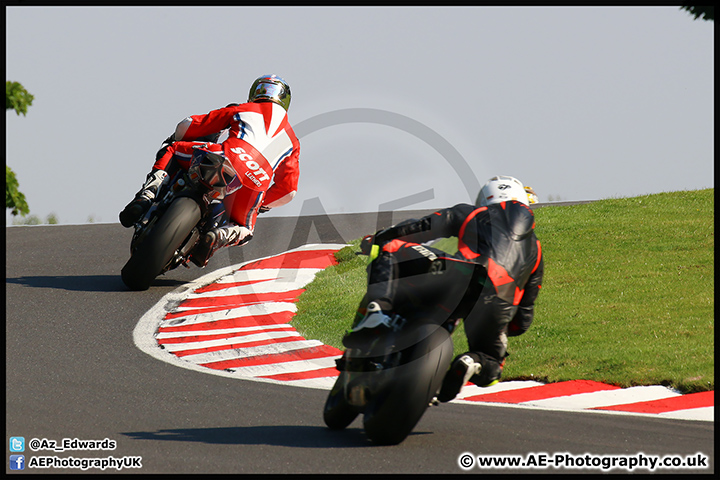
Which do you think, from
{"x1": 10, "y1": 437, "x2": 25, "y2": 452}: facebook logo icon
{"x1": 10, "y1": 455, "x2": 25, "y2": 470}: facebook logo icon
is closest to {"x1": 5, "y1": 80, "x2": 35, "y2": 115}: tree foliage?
{"x1": 10, "y1": 437, "x2": 25, "y2": 452}: facebook logo icon

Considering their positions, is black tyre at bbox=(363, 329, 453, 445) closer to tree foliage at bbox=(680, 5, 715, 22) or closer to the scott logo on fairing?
the scott logo on fairing

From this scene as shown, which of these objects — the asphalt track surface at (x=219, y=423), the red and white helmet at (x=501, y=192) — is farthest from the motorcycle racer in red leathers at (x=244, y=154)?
the red and white helmet at (x=501, y=192)

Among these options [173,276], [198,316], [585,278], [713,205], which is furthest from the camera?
[713,205]

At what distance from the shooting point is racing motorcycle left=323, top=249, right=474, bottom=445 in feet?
15.2

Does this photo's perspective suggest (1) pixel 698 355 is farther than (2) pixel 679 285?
No

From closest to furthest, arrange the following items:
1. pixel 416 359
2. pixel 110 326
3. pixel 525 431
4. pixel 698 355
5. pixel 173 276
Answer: pixel 416 359, pixel 525 431, pixel 698 355, pixel 110 326, pixel 173 276

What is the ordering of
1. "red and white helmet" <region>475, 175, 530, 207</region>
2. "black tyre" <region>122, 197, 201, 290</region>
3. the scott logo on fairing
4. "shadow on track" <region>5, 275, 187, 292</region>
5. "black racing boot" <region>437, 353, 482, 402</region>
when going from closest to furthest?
"black racing boot" <region>437, 353, 482, 402</region>, "red and white helmet" <region>475, 175, 530, 207</region>, "black tyre" <region>122, 197, 201, 290</region>, the scott logo on fairing, "shadow on track" <region>5, 275, 187, 292</region>

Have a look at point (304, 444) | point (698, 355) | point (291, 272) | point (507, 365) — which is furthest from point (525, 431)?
point (291, 272)

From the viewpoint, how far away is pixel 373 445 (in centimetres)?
494

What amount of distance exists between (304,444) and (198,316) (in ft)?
16.5

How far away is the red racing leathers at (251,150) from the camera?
1003 centimetres

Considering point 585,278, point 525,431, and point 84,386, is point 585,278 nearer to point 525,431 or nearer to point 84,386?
point 525,431

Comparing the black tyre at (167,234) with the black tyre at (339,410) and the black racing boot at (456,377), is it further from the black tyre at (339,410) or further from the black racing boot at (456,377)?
the black racing boot at (456,377)

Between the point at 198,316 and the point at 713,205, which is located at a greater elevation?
the point at 713,205
